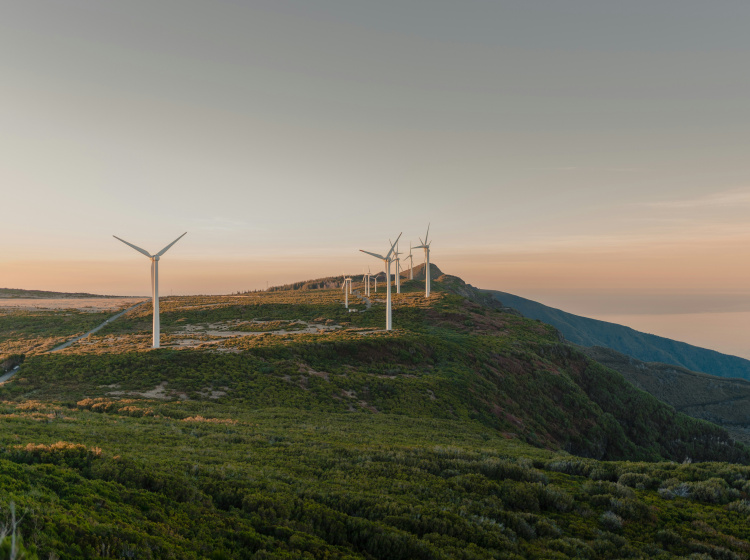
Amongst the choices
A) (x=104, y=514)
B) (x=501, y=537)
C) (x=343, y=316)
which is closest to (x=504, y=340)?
(x=343, y=316)

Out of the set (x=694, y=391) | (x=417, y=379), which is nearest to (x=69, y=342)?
(x=417, y=379)

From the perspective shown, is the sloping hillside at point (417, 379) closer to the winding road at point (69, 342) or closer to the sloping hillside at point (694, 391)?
the winding road at point (69, 342)

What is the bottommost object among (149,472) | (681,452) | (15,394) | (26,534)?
(681,452)

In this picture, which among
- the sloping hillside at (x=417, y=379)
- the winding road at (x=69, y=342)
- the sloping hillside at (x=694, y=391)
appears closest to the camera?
the sloping hillside at (x=417, y=379)

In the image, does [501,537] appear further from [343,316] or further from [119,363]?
[343,316]

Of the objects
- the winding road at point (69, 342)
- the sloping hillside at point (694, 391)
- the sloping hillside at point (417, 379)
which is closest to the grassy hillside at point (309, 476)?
the sloping hillside at point (417, 379)

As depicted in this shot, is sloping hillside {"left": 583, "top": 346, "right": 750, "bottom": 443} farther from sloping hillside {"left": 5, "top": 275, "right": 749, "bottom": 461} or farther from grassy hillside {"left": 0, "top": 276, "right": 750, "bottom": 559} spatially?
grassy hillside {"left": 0, "top": 276, "right": 750, "bottom": 559}

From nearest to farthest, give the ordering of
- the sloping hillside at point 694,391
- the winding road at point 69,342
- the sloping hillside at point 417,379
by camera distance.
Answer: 1. the sloping hillside at point 417,379
2. the winding road at point 69,342
3. the sloping hillside at point 694,391

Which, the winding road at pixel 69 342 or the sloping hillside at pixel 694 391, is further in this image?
the sloping hillside at pixel 694 391

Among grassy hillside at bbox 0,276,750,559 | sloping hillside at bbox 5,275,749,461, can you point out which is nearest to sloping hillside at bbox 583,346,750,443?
sloping hillside at bbox 5,275,749,461
